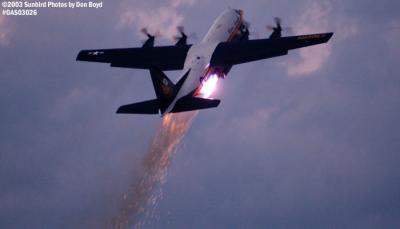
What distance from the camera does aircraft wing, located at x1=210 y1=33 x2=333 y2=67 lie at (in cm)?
8556

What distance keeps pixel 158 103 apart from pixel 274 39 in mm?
16903

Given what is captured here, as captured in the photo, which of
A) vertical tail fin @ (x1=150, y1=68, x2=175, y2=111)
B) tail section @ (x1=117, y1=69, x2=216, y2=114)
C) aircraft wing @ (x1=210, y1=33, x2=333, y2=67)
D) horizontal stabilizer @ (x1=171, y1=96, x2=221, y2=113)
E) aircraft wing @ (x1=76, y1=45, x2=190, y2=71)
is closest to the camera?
horizontal stabilizer @ (x1=171, y1=96, x2=221, y2=113)

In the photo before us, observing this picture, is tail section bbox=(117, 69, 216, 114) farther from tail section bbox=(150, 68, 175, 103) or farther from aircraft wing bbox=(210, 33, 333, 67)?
aircraft wing bbox=(210, 33, 333, 67)

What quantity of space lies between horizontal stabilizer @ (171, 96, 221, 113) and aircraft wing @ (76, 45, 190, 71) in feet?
36.7

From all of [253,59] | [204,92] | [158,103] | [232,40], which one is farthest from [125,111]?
[232,40]

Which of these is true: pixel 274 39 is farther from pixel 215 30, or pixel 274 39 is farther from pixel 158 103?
pixel 158 103

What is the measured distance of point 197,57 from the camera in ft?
287

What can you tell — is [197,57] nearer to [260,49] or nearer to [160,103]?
[260,49]

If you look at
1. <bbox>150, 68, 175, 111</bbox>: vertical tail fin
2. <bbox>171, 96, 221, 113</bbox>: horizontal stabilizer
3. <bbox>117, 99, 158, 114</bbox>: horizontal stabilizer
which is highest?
<bbox>150, 68, 175, 111</bbox>: vertical tail fin

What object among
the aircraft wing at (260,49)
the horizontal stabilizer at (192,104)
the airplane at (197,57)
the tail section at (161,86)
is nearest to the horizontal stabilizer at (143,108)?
the airplane at (197,57)

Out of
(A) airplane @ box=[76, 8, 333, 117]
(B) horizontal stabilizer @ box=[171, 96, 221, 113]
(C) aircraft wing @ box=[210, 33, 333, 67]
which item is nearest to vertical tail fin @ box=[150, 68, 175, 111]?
(A) airplane @ box=[76, 8, 333, 117]

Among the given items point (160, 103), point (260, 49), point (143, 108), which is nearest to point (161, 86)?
point (160, 103)

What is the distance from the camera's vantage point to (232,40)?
95.4m

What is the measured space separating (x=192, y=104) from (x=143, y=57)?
51.2ft
